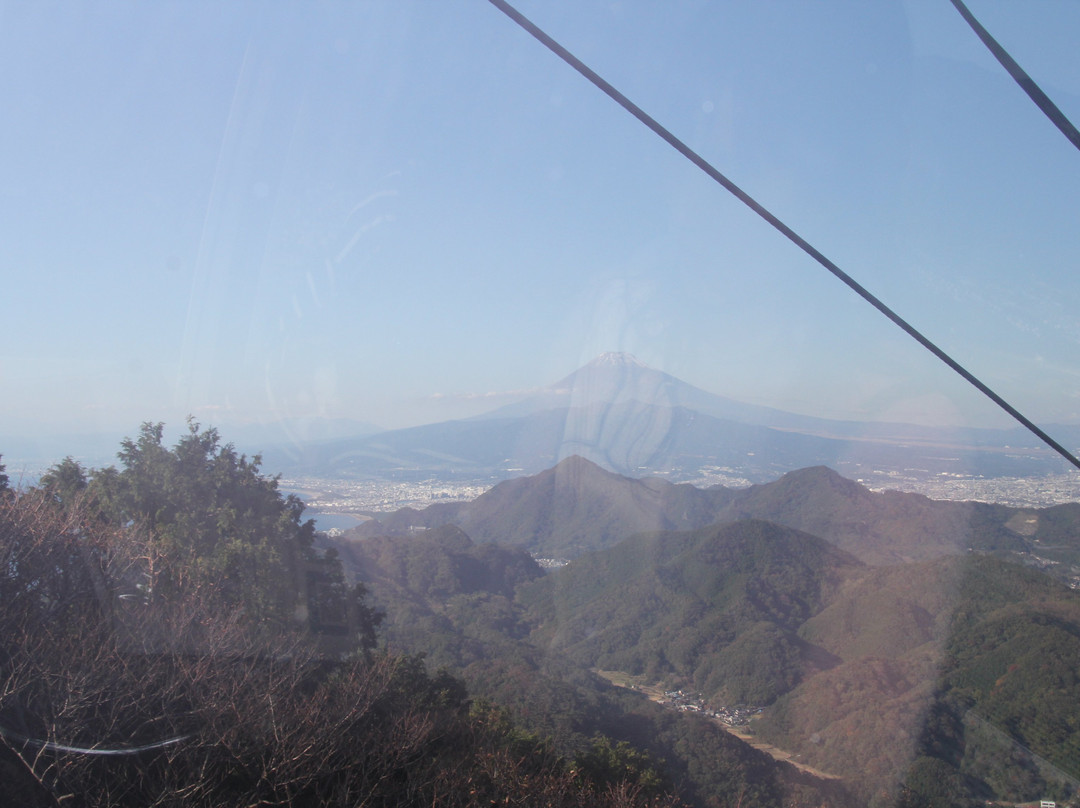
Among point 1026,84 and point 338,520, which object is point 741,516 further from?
point 1026,84

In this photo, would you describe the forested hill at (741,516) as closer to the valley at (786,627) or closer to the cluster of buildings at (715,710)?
the valley at (786,627)

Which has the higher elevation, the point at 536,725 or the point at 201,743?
the point at 201,743

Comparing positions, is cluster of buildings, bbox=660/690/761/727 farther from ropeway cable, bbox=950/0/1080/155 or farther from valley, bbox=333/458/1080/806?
ropeway cable, bbox=950/0/1080/155

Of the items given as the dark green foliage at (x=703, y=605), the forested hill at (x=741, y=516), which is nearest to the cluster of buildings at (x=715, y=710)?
the dark green foliage at (x=703, y=605)

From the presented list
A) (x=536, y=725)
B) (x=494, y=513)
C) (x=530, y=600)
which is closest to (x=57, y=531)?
(x=536, y=725)

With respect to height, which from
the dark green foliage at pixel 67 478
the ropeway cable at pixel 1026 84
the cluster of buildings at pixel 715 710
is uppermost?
the ropeway cable at pixel 1026 84

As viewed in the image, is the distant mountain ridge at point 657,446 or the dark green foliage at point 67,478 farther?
the distant mountain ridge at point 657,446

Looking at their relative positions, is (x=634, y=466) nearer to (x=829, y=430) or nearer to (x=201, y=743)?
(x=829, y=430)

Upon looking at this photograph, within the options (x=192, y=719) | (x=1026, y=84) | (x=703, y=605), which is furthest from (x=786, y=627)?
(x=1026, y=84)
